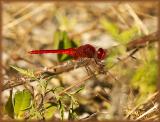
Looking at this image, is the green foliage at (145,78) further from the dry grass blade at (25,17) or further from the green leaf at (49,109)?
the dry grass blade at (25,17)

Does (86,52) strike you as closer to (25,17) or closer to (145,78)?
(145,78)

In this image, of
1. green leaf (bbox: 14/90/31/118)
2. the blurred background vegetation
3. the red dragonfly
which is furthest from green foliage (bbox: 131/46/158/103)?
green leaf (bbox: 14/90/31/118)

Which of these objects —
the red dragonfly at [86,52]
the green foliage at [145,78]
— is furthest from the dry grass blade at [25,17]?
the red dragonfly at [86,52]

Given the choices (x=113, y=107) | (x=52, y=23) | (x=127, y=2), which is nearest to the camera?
(x=113, y=107)

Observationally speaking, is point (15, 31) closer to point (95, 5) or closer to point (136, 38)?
point (95, 5)

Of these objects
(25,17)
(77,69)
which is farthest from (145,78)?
(25,17)

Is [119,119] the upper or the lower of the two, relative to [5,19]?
lower

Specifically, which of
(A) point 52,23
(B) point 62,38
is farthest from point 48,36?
(B) point 62,38

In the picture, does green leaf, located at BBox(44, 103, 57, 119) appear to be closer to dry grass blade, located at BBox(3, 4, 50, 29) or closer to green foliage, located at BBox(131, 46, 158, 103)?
green foliage, located at BBox(131, 46, 158, 103)
